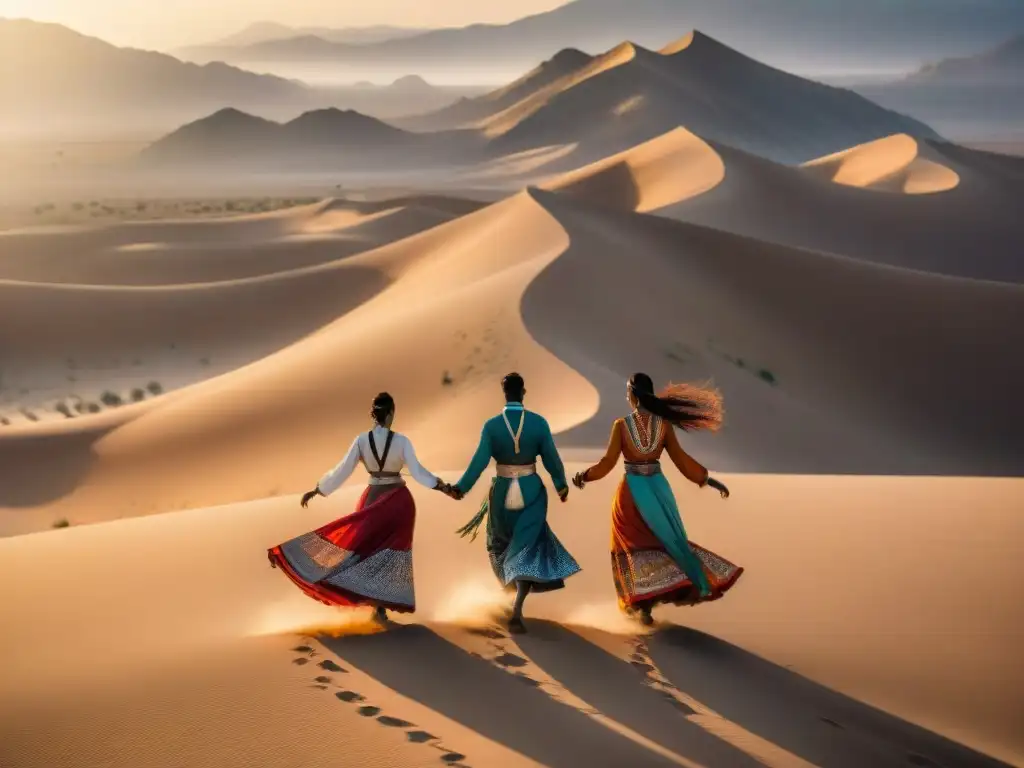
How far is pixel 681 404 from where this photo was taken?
7.35 meters

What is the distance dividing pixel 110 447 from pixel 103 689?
45.2 feet

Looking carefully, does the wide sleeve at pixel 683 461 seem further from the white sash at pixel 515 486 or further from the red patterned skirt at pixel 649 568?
the white sash at pixel 515 486

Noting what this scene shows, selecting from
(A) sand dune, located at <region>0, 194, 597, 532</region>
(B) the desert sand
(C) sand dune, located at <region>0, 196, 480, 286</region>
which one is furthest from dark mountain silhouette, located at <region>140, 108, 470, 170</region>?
(A) sand dune, located at <region>0, 194, 597, 532</region>

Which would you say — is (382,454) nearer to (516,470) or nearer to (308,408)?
(516,470)

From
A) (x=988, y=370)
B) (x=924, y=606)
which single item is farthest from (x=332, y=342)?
(x=924, y=606)

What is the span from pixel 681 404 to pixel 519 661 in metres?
1.82

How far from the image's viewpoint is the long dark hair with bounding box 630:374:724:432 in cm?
729

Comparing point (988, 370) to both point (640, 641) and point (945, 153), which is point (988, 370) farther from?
point (945, 153)

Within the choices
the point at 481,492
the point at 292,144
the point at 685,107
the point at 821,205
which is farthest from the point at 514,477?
the point at 292,144

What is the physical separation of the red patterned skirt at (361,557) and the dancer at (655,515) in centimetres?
127

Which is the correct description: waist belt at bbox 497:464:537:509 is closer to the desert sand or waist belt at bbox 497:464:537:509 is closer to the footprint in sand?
the desert sand

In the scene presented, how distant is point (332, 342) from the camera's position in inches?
936

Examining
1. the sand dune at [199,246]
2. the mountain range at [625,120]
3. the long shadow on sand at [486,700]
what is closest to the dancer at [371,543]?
the long shadow on sand at [486,700]

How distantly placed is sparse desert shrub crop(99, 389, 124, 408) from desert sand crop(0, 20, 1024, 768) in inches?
5.5
